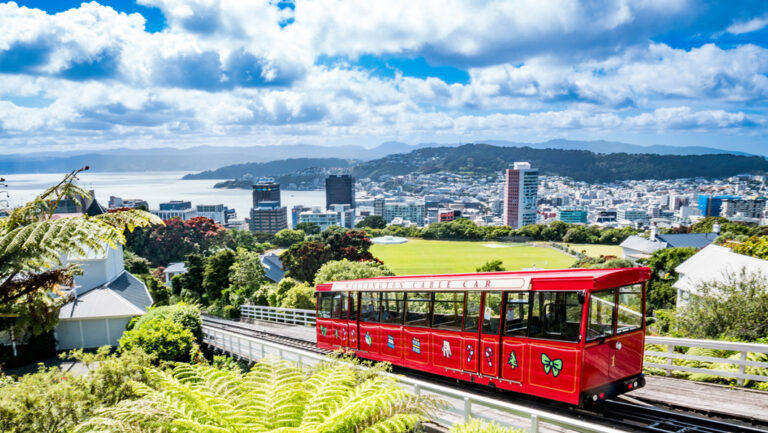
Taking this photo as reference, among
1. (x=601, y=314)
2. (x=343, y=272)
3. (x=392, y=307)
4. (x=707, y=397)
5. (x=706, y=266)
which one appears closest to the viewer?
(x=601, y=314)

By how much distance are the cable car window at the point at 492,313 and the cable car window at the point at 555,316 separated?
0.79 m

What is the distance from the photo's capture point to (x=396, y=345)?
1253 cm

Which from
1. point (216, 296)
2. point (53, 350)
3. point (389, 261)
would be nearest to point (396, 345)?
point (53, 350)

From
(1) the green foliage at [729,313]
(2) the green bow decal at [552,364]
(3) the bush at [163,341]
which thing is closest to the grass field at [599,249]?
(1) the green foliage at [729,313]

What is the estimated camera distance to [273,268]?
192 feet

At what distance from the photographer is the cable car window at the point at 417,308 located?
1141cm

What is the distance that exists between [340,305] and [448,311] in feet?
16.7

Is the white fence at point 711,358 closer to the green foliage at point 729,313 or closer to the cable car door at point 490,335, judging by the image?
the green foliage at point 729,313

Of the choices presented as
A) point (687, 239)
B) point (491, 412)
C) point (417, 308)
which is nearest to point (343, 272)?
point (417, 308)

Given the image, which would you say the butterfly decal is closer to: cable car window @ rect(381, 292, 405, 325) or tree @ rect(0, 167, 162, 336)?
cable car window @ rect(381, 292, 405, 325)

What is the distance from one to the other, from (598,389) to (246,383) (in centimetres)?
587

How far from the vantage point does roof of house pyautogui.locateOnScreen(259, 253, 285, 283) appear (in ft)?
178

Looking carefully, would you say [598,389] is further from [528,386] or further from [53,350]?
[53,350]

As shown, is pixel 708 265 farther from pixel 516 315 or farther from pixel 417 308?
pixel 516 315
